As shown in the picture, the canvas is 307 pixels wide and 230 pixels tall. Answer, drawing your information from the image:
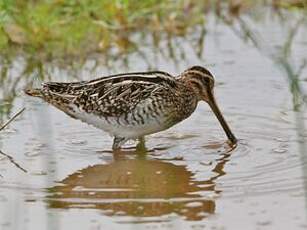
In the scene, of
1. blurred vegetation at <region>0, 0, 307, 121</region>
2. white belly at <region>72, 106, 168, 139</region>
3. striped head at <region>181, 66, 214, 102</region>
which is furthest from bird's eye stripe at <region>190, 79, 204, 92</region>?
blurred vegetation at <region>0, 0, 307, 121</region>

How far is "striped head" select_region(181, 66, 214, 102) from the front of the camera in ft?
24.3

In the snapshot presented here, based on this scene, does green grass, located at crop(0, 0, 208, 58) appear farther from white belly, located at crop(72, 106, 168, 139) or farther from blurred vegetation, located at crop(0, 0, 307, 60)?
white belly, located at crop(72, 106, 168, 139)

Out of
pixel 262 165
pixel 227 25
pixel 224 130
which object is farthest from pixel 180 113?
pixel 227 25

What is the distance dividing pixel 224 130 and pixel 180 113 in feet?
1.03

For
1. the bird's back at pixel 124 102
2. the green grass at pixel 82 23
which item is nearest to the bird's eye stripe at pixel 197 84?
the bird's back at pixel 124 102

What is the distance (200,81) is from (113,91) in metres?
0.62

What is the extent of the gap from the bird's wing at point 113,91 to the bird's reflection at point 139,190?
34cm

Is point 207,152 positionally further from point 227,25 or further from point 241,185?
point 227,25

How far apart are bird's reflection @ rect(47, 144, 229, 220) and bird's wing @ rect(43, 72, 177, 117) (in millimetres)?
337

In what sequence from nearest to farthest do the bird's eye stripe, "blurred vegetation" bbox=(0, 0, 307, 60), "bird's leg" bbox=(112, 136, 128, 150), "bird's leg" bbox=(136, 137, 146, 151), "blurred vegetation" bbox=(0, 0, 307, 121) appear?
"bird's leg" bbox=(112, 136, 128, 150), "bird's leg" bbox=(136, 137, 146, 151), the bird's eye stripe, "blurred vegetation" bbox=(0, 0, 307, 121), "blurred vegetation" bbox=(0, 0, 307, 60)

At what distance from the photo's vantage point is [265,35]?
989 centimetres

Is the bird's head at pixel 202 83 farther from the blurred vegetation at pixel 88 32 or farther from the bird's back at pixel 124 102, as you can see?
the blurred vegetation at pixel 88 32

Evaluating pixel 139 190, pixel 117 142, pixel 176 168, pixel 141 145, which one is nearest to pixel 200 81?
pixel 141 145

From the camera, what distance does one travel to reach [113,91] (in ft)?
23.6
